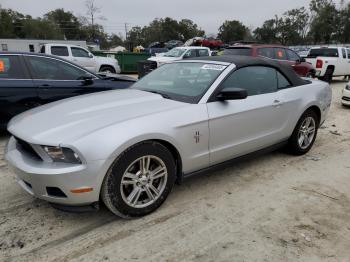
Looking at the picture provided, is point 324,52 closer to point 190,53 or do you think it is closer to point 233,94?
point 190,53

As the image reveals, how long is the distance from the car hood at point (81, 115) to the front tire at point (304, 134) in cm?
213

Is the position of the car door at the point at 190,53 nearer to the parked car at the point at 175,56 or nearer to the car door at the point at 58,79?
the parked car at the point at 175,56

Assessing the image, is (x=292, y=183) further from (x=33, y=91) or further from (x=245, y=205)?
(x=33, y=91)

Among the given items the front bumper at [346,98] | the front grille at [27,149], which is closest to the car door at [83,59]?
the front bumper at [346,98]

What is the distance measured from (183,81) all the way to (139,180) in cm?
145

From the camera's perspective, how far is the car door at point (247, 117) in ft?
11.5

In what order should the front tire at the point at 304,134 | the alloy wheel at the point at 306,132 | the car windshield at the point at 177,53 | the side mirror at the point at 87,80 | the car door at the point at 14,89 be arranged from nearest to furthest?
the front tire at the point at 304,134 < the alloy wheel at the point at 306,132 < the car door at the point at 14,89 < the side mirror at the point at 87,80 < the car windshield at the point at 177,53

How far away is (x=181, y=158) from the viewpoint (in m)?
3.23

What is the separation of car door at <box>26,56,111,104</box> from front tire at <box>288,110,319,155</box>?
3.53 m

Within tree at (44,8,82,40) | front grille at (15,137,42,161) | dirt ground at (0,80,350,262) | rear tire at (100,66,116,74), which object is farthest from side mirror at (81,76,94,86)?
tree at (44,8,82,40)

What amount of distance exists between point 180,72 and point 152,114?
1222 mm


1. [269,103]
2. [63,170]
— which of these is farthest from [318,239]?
[63,170]

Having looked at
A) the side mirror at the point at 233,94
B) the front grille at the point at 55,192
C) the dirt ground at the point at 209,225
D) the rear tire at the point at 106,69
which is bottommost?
the dirt ground at the point at 209,225

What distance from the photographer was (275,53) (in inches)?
452
